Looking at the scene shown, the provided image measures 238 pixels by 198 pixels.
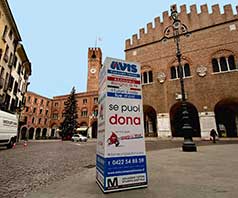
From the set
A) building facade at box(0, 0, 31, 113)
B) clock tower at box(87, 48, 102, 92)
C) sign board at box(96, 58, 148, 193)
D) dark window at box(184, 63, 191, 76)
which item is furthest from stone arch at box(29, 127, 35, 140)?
sign board at box(96, 58, 148, 193)

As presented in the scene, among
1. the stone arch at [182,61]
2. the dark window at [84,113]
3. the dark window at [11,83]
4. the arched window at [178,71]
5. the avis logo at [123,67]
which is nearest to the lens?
the avis logo at [123,67]

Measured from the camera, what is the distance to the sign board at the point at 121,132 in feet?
10.3

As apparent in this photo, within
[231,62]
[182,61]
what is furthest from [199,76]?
[231,62]

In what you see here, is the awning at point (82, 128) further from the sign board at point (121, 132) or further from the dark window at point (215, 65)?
the sign board at point (121, 132)

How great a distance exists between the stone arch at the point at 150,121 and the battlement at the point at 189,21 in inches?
432

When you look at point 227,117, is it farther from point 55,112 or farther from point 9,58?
point 55,112

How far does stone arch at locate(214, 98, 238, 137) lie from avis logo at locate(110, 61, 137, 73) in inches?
823

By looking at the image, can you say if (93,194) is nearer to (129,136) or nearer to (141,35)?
(129,136)

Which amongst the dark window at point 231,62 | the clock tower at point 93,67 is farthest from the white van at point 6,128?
the clock tower at point 93,67

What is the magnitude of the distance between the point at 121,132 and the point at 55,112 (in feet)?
→ 165

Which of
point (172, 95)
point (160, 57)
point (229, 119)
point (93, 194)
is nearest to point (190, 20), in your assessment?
point (160, 57)

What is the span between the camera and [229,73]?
66.2 ft

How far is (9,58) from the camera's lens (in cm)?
1909

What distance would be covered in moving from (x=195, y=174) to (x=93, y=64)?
5196 centimetres
